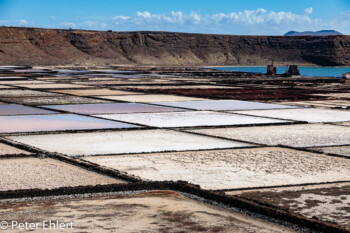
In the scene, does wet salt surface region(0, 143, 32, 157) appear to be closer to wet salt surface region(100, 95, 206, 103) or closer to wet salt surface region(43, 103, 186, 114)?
wet salt surface region(43, 103, 186, 114)

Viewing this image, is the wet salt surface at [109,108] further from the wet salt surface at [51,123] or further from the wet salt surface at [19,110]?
the wet salt surface at [51,123]

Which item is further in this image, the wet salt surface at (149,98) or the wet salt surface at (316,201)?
the wet salt surface at (149,98)

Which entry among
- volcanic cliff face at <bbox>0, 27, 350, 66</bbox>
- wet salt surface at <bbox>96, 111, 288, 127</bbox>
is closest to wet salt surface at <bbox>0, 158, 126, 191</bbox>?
wet salt surface at <bbox>96, 111, 288, 127</bbox>

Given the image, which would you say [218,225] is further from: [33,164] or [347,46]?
[347,46]

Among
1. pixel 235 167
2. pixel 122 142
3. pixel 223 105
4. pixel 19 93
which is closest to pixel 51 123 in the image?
pixel 122 142

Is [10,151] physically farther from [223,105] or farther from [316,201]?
[223,105]

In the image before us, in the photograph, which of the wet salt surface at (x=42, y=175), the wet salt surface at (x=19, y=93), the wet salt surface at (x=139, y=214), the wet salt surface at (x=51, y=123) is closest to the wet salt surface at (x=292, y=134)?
the wet salt surface at (x=51, y=123)
